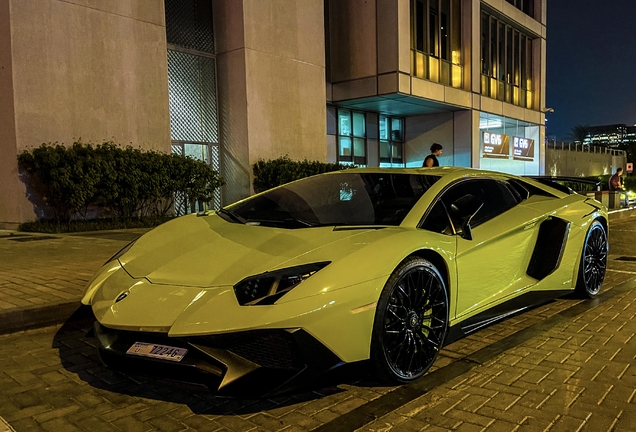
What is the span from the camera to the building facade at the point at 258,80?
10703 millimetres

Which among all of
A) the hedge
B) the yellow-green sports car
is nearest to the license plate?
the yellow-green sports car

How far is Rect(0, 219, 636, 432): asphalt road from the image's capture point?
8.61 feet

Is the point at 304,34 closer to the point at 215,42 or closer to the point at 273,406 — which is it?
the point at 215,42

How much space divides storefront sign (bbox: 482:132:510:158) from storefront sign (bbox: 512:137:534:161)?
108 cm

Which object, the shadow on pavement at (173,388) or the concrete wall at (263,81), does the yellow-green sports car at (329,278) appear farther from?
the concrete wall at (263,81)

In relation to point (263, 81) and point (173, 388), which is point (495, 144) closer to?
point (263, 81)

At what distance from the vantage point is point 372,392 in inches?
119

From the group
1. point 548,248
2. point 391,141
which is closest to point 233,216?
point 548,248

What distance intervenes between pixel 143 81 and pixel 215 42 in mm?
3697

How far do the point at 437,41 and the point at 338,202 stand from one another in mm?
19648

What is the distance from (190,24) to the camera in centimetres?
1502

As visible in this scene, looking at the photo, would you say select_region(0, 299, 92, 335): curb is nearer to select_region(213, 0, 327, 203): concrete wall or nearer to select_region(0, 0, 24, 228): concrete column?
select_region(0, 0, 24, 228): concrete column

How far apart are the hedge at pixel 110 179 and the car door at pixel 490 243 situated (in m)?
8.43

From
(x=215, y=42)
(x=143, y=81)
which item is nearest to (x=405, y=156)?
(x=215, y=42)
